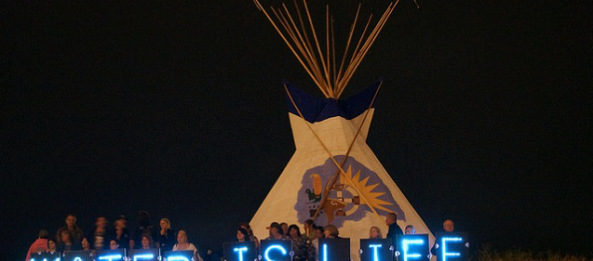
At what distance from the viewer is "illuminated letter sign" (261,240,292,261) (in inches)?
279

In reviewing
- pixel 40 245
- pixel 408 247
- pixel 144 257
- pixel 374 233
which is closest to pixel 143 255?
pixel 144 257

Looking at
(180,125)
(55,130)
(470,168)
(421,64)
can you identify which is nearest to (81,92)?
(55,130)

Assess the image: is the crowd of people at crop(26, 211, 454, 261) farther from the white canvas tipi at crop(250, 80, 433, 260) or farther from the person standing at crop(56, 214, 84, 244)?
the white canvas tipi at crop(250, 80, 433, 260)

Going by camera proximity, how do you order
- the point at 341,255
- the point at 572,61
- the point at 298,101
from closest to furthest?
the point at 341,255 → the point at 298,101 → the point at 572,61

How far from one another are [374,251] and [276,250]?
0.82m

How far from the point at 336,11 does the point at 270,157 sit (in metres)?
2.43

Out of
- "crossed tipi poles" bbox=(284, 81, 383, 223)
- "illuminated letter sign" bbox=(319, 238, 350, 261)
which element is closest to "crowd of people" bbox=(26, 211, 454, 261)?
"illuminated letter sign" bbox=(319, 238, 350, 261)

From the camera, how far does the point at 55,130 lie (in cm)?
1260

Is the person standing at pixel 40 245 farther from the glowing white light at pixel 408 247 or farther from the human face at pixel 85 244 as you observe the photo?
the glowing white light at pixel 408 247

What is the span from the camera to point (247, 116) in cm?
1291

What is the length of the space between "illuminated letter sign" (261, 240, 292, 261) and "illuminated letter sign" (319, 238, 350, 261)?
33 cm

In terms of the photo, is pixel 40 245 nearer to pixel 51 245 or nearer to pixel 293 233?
pixel 51 245

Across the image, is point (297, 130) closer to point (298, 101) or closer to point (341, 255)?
point (298, 101)

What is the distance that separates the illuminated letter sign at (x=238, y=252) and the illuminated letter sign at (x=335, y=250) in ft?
2.11
